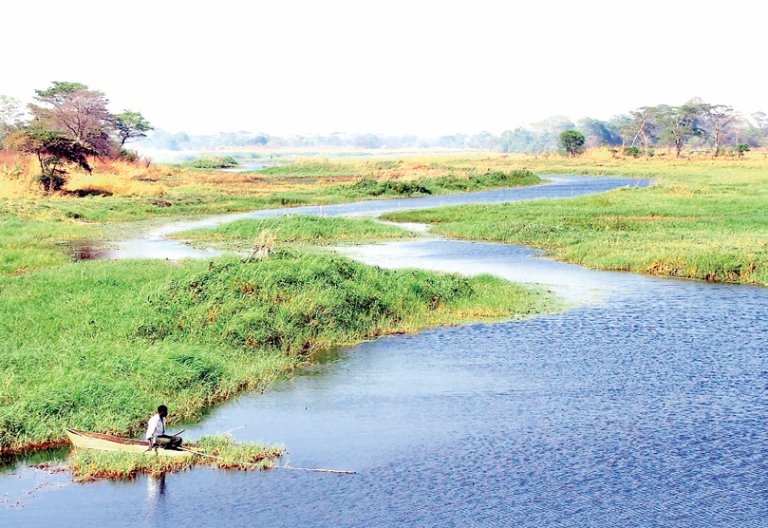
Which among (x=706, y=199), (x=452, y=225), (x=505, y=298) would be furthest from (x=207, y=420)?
(x=706, y=199)

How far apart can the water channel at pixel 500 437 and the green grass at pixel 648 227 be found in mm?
5839

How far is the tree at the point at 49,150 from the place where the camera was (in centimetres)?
4584

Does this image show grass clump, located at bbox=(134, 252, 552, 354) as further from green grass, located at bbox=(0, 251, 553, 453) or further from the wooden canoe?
the wooden canoe

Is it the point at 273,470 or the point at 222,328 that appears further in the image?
the point at 222,328

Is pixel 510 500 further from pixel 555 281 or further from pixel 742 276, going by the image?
pixel 742 276

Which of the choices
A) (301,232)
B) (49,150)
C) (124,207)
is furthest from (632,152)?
(301,232)

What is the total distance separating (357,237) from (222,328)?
19615mm

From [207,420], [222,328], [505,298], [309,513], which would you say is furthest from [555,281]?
[309,513]

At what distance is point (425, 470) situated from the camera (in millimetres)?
10891

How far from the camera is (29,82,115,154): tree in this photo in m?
66.1

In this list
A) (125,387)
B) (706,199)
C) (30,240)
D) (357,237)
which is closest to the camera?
(125,387)

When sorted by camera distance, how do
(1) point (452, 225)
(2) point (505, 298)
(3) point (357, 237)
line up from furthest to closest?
1. (1) point (452, 225)
2. (3) point (357, 237)
3. (2) point (505, 298)

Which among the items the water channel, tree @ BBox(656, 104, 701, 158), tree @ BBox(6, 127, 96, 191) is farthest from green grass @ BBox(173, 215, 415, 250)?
tree @ BBox(656, 104, 701, 158)

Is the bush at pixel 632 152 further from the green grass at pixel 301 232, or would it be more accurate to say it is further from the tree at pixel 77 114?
the green grass at pixel 301 232
